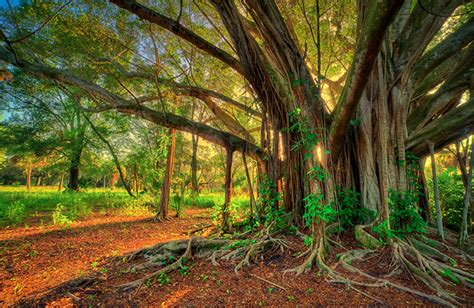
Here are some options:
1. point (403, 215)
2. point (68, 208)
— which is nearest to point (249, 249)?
point (403, 215)

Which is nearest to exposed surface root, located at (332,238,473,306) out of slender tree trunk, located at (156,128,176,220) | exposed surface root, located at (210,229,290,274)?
exposed surface root, located at (210,229,290,274)

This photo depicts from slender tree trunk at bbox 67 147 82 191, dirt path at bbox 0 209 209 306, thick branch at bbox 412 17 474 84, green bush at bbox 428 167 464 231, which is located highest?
thick branch at bbox 412 17 474 84

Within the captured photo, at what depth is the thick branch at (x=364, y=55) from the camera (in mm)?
1541

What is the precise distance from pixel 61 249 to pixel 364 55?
5123 millimetres

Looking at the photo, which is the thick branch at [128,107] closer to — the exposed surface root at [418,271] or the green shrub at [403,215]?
the green shrub at [403,215]

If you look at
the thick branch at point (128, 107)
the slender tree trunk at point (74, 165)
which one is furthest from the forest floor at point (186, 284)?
the slender tree trunk at point (74, 165)

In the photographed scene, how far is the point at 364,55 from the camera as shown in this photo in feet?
5.94

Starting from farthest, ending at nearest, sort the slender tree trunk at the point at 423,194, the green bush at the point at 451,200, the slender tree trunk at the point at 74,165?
the slender tree trunk at the point at 74,165, the green bush at the point at 451,200, the slender tree trunk at the point at 423,194

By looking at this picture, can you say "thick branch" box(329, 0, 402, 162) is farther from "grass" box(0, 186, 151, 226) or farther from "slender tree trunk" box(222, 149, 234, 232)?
"grass" box(0, 186, 151, 226)

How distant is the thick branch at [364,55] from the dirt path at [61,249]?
3.64m

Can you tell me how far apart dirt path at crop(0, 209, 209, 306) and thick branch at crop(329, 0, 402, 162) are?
3.64m

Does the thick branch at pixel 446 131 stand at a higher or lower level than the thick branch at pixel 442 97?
lower

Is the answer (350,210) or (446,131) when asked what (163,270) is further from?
(446,131)

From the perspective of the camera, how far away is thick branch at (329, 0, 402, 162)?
1.54 m
